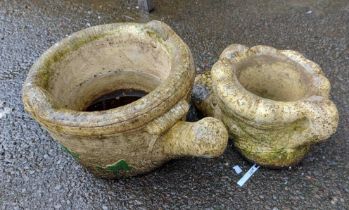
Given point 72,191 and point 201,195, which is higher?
point 201,195

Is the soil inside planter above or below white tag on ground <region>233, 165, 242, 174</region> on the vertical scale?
above

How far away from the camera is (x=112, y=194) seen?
2314mm

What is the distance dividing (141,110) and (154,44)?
52 cm

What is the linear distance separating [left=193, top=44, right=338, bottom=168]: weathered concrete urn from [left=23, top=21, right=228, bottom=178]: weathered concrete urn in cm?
23

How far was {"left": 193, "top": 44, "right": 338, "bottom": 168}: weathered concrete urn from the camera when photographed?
200 centimetres

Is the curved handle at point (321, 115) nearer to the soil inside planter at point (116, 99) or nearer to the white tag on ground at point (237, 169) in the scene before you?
the white tag on ground at point (237, 169)

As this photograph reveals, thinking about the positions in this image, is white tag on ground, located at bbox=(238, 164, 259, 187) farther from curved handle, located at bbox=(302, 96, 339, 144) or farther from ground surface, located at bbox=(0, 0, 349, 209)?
curved handle, located at bbox=(302, 96, 339, 144)

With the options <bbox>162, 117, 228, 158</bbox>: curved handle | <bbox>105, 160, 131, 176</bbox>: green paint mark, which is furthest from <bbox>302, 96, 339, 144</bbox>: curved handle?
<bbox>105, 160, 131, 176</bbox>: green paint mark

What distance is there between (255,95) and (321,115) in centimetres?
33

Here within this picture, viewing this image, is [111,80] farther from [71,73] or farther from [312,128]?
[312,128]

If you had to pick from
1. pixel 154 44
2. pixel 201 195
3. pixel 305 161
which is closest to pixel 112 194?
pixel 201 195

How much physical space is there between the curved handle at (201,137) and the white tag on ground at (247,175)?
494mm

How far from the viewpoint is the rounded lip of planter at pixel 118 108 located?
1.81 m

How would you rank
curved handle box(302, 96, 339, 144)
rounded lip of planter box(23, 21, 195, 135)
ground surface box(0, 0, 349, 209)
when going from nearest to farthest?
rounded lip of planter box(23, 21, 195, 135), curved handle box(302, 96, 339, 144), ground surface box(0, 0, 349, 209)
